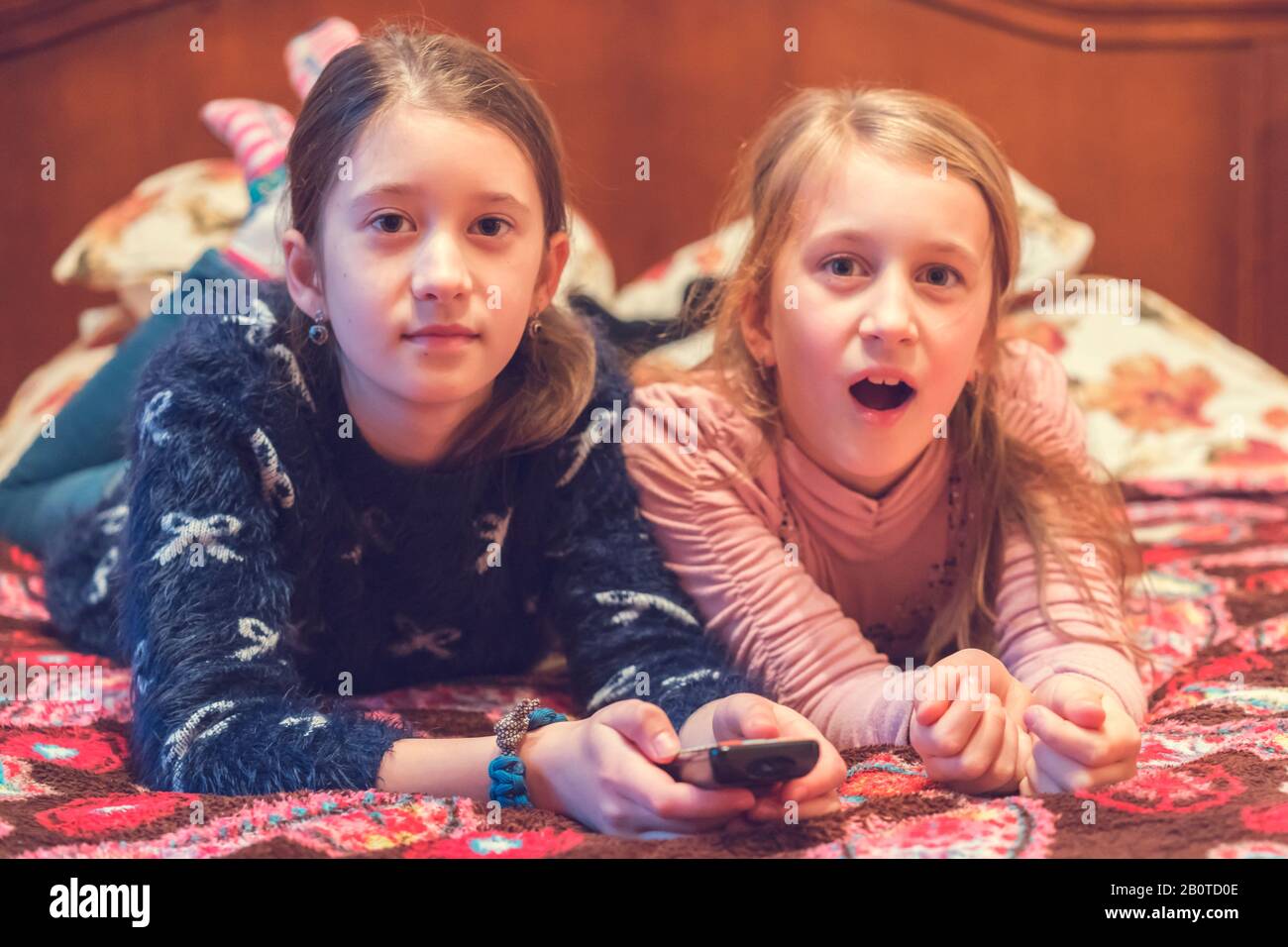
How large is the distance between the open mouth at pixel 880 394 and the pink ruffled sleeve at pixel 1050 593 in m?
0.12

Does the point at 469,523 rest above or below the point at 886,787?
above

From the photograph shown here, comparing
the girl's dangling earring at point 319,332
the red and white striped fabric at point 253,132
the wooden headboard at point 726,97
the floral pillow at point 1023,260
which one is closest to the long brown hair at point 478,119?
the girl's dangling earring at point 319,332

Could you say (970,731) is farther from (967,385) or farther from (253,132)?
(253,132)

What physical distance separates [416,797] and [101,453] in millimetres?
867

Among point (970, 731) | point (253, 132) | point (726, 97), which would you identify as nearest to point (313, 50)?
point (253, 132)

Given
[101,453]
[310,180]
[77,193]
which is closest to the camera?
[310,180]

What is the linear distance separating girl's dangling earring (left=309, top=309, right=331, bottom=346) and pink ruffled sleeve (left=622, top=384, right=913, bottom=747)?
0.25 meters

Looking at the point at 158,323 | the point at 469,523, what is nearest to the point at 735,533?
the point at 469,523

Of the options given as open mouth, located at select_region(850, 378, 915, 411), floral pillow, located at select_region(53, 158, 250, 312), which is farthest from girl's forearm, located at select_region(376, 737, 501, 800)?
floral pillow, located at select_region(53, 158, 250, 312)

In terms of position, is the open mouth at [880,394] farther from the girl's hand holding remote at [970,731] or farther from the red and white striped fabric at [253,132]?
the red and white striped fabric at [253,132]

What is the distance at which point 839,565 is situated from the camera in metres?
1.13

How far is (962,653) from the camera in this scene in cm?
85
